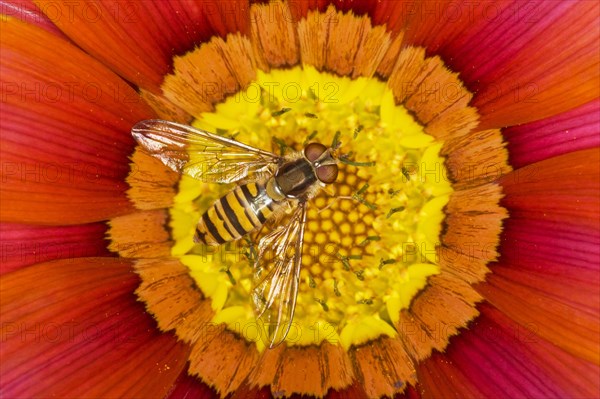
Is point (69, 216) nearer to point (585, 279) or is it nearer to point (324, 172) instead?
point (324, 172)

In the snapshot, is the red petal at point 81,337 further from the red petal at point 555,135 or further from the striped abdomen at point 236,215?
the red petal at point 555,135

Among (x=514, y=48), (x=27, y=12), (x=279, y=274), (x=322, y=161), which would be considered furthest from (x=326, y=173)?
(x=27, y=12)

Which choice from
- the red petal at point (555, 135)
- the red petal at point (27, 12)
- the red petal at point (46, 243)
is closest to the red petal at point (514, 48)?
the red petal at point (555, 135)

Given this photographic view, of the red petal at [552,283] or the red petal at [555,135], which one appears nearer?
the red petal at [552,283]

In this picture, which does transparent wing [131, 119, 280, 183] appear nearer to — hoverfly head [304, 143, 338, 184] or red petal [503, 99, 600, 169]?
hoverfly head [304, 143, 338, 184]

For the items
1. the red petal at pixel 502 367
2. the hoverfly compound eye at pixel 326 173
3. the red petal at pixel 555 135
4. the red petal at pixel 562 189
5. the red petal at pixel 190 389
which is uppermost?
the hoverfly compound eye at pixel 326 173

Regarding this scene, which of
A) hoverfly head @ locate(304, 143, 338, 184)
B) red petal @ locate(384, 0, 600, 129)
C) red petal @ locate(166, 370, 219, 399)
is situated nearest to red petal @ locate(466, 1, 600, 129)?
red petal @ locate(384, 0, 600, 129)

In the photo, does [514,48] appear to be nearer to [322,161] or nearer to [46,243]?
[322,161]
